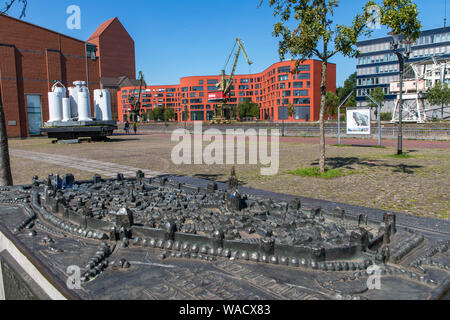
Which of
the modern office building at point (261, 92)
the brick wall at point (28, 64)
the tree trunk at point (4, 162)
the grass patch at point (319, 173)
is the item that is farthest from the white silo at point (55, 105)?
the modern office building at point (261, 92)

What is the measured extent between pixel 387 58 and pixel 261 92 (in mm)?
38921

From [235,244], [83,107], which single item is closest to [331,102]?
[83,107]

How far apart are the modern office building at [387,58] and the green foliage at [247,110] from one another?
2491 cm

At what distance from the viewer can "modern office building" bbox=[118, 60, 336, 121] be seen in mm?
77000

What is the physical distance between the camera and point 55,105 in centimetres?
2841

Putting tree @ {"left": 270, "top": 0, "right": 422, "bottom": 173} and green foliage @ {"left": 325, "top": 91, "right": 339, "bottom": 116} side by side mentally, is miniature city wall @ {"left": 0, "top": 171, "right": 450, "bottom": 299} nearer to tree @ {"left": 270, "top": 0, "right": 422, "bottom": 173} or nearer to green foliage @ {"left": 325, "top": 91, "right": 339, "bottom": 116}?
tree @ {"left": 270, "top": 0, "right": 422, "bottom": 173}

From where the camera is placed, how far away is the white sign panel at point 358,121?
1917 cm

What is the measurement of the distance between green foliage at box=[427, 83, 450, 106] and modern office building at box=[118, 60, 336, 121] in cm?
2540

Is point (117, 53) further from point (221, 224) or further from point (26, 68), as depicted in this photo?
point (221, 224)

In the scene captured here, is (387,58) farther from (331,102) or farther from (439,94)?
(439,94)

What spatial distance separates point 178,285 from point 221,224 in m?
1.40

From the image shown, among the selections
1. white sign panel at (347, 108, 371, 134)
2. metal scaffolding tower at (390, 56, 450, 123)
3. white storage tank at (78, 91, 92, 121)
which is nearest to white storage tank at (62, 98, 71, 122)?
white storage tank at (78, 91, 92, 121)

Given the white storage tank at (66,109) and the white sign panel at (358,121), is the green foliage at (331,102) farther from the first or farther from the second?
the white storage tank at (66,109)
